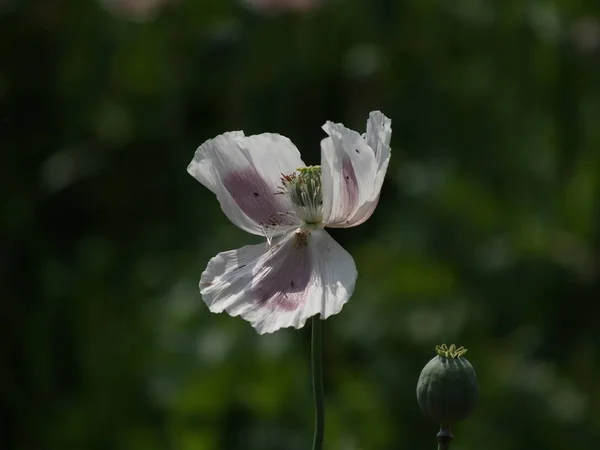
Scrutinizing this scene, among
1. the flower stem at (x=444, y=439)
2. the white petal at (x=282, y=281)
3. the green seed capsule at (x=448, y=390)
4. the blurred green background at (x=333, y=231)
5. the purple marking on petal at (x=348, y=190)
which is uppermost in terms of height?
the blurred green background at (x=333, y=231)

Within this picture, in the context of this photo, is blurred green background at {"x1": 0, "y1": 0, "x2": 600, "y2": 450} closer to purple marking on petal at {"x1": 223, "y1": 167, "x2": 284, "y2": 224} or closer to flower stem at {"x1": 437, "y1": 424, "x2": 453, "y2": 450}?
purple marking on petal at {"x1": 223, "y1": 167, "x2": 284, "y2": 224}

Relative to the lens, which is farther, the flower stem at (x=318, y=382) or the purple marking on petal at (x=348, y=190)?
the purple marking on petal at (x=348, y=190)

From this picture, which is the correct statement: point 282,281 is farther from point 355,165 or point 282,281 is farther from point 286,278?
point 355,165

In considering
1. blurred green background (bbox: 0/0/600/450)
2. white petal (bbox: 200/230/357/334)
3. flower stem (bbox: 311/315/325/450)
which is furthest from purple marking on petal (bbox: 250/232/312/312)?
blurred green background (bbox: 0/0/600/450)

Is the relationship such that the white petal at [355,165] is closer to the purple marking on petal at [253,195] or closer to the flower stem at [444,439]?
the purple marking on petal at [253,195]

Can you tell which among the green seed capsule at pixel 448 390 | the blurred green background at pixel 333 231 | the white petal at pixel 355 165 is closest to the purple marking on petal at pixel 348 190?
the white petal at pixel 355 165
